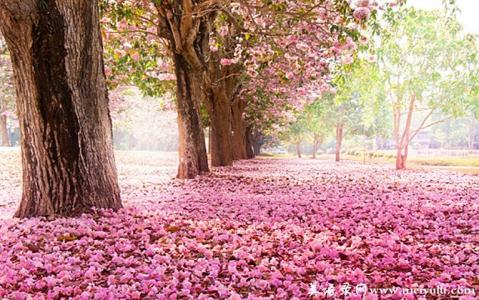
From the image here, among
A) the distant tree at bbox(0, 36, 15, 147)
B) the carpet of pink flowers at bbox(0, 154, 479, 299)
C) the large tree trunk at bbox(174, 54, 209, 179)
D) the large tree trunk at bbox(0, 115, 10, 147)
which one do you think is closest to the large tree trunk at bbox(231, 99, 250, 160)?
the large tree trunk at bbox(174, 54, 209, 179)

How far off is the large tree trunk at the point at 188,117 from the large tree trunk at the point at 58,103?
23.3 ft

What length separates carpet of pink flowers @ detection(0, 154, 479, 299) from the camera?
13.0 ft

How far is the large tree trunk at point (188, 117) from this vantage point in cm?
1442

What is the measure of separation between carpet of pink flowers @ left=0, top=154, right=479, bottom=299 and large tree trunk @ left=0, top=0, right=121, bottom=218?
52cm

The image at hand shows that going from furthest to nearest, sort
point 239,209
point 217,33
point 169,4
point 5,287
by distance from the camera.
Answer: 1. point 217,33
2. point 169,4
3. point 239,209
4. point 5,287

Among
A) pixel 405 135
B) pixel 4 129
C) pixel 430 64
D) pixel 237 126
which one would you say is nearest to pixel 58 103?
pixel 430 64

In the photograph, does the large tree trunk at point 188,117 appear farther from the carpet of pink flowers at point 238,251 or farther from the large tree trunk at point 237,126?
the large tree trunk at point 237,126

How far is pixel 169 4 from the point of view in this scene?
A: 42.9ft

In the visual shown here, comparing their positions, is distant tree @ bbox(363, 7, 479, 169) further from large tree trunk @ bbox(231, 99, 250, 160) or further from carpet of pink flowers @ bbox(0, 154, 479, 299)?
carpet of pink flowers @ bbox(0, 154, 479, 299)

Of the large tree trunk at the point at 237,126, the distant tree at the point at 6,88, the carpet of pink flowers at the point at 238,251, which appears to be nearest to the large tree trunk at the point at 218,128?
the large tree trunk at the point at 237,126

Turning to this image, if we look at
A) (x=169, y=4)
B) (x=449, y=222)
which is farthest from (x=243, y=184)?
(x=449, y=222)

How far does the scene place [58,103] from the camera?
6629 millimetres

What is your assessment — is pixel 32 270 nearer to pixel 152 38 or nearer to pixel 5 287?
pixel 5 287

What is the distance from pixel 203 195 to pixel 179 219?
330 cm
